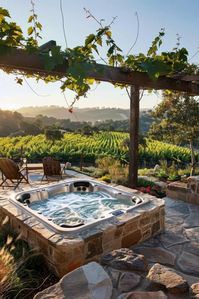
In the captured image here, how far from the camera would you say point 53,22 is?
11.7 ft

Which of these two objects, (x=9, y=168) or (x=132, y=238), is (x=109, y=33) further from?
(x=9, y=168)

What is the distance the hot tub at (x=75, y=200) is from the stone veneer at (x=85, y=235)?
0.26 m

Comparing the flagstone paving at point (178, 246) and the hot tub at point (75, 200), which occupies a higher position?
the hot tub at point (75, 200)

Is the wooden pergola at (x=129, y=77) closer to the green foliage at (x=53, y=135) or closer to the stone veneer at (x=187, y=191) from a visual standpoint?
the stone veneer at (x=187, y=191)

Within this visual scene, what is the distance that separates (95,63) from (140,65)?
33.5 inches

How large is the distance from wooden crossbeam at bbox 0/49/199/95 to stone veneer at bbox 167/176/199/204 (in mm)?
1882

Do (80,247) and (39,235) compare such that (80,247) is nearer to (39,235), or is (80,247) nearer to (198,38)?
(39,235)

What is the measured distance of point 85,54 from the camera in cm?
368

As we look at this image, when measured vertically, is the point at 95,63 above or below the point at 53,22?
below

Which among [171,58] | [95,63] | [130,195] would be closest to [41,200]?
[130,195]

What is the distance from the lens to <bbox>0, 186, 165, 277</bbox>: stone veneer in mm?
2766

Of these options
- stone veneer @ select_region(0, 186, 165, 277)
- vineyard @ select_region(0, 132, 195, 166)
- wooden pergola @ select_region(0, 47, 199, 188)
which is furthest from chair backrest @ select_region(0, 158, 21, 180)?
vineyard @ select_region(0, 132, 195, 166)

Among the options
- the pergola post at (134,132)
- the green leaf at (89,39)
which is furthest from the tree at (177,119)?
the green leaf at (89,39)

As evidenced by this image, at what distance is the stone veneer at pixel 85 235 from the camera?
2.77 meters
